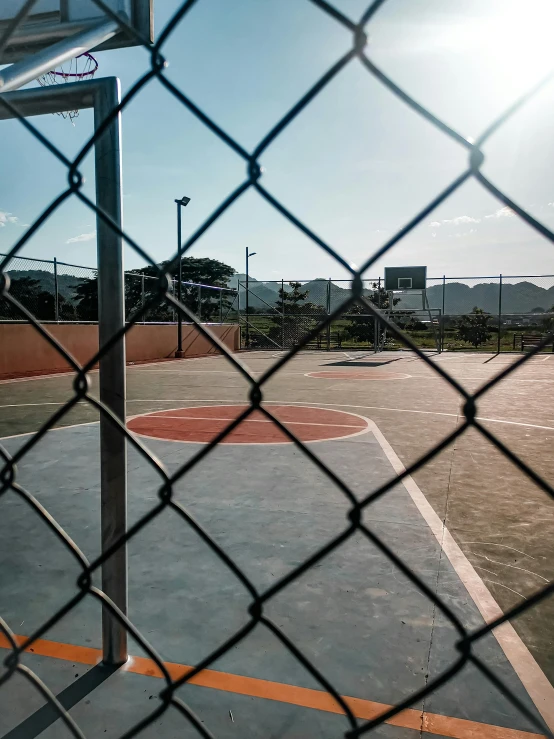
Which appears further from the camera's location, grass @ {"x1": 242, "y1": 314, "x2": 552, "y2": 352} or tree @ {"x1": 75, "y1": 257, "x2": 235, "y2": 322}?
grass @ {"x1": 242, "y1": 314, "x2": 552, "y2": 352}

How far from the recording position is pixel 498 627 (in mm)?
2256

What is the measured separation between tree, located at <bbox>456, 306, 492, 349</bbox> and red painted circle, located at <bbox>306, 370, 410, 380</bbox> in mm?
9872

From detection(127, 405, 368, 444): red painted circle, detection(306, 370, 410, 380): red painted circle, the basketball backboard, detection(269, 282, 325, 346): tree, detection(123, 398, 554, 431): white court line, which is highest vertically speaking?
the basketball backboard

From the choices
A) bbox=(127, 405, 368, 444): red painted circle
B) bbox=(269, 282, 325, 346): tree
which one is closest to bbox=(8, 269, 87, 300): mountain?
bbox=(127, 405, 368, 444): red painted circle

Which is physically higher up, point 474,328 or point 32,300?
point 32,300

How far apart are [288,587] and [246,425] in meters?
4.01

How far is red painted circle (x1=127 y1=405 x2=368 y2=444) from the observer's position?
18.7 feet

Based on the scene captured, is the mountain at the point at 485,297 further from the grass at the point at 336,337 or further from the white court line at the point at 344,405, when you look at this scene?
the white court line at the point at 344,405

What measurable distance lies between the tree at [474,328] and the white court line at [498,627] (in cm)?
1986

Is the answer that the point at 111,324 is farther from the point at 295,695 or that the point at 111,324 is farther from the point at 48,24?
the point at 295,695

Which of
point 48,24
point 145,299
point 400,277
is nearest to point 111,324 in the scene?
point 48,24

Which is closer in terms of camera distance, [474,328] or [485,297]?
[485,297]

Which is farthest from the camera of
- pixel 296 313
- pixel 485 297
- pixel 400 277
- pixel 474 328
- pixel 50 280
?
pixel 296 313

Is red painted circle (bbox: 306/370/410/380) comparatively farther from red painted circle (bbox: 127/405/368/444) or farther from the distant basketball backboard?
the distant basketball backboard
